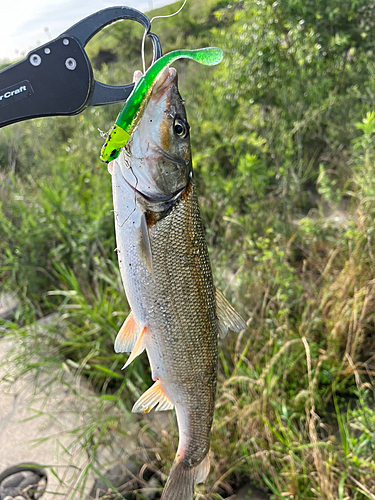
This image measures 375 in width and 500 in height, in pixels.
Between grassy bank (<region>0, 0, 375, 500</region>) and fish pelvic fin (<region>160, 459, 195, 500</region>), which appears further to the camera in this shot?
grassy bank (<region>0, 0, 375, 500</region>)

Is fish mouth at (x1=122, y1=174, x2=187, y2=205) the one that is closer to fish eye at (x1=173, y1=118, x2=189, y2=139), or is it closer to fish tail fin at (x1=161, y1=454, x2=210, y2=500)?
fish eye at (x1=173, y1=118, x2=189, y2=139)

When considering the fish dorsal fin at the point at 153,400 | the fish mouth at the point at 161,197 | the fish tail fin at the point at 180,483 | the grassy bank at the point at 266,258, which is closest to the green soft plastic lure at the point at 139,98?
the fish mouth at the point at 161,197

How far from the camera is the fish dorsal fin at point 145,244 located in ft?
3.37

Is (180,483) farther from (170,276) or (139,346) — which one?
(170,276)

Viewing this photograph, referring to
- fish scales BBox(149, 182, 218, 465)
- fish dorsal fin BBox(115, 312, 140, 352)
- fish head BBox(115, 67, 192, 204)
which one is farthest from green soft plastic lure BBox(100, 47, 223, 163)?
fish dorsal fin BBox(115, 312, 140, 352)

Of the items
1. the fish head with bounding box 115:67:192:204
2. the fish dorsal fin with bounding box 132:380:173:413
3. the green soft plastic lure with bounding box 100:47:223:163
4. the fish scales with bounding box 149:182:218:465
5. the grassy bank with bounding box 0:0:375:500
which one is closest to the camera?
the green soft plastic lure with bounding box 100:47:223:163

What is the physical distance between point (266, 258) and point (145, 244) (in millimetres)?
1874

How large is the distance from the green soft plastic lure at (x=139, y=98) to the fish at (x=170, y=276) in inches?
2.2

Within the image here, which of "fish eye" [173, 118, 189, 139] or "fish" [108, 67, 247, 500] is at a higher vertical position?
"fish eye" [173, 118, 189, 139]

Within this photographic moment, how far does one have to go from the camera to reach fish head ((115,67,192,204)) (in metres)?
0.97

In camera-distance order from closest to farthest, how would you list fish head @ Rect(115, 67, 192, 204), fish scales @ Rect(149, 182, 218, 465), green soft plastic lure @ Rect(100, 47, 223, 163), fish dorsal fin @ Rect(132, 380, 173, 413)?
1. green soft plastic lure @ Rect(100, 47, 223, 163)
2. fish head @ Rect(115, 67, 192, 204)
3. fish scales @ Rect(149, 182, 218, 465)
4. fish dorsal fin @ Rect(132, 380, 173, 413)

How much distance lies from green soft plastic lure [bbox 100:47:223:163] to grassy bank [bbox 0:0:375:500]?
5.42 feet

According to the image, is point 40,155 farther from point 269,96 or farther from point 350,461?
point 350,461

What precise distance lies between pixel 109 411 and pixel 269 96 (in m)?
3.74
